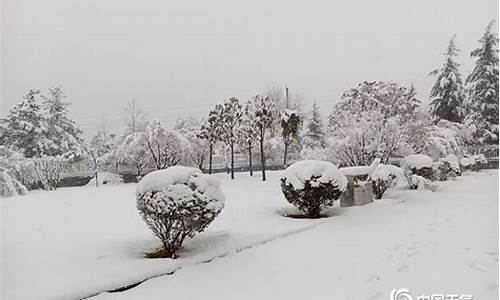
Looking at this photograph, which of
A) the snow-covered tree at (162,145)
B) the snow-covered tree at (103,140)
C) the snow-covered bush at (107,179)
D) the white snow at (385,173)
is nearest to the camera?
the white snow at (385,173)

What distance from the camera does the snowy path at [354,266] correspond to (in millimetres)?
3199

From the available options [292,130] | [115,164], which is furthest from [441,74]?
[115,164]

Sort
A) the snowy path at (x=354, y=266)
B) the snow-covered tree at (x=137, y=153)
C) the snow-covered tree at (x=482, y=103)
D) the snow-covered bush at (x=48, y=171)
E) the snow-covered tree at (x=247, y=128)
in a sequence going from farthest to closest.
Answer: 1. the snow-covered tree at (x=137, y=153)
2. the snow-covered tree at (x=247, y=128)
3. the snow-covered bush at (x=48, y=171)
4. the snow-covered tree at (x=482, y=103)
5. the snowy path at (x=354, y=266)

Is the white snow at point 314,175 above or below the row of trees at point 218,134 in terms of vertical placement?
below

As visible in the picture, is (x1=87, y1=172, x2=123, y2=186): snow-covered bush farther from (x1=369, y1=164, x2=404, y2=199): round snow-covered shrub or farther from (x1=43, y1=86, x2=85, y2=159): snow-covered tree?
(x1=369, y1=164, x2=404, y2=199): round snow-covered shrub

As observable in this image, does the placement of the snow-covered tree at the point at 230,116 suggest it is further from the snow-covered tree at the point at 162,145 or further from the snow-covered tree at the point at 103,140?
the snow-covered tree at the point at 103,140

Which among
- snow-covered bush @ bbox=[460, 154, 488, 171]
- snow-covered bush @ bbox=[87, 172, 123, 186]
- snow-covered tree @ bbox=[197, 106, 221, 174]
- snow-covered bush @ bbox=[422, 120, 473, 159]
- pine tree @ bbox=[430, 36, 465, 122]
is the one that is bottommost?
snow-covered bush @ bbox=[87, 172, 123, 186]

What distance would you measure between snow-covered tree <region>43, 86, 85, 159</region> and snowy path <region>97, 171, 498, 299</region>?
17062 millimetres

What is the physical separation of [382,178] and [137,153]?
12282 millimetres

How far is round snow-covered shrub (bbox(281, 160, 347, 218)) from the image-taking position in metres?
6.71

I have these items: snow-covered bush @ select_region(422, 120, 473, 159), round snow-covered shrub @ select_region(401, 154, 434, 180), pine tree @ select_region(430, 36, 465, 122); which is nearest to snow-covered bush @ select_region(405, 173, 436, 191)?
round snow-covered shrub @ select_region(401, 154, 434, 180)

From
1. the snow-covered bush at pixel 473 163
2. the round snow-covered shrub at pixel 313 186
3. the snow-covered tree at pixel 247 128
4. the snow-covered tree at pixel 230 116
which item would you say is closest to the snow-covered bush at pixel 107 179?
the snow-covered tree at pixel 230 116

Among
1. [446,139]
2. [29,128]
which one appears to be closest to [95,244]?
[29,128]

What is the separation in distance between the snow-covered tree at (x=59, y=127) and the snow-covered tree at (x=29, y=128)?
80 cm
